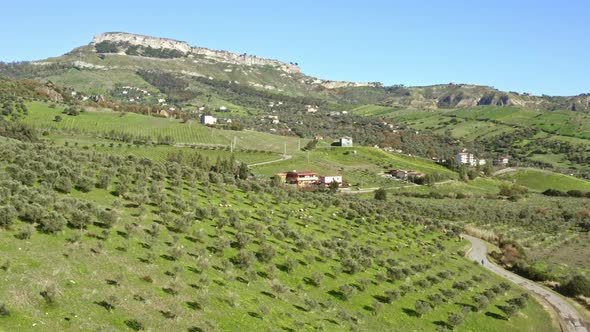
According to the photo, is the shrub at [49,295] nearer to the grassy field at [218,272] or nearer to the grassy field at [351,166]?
the grassy field at [218,272]

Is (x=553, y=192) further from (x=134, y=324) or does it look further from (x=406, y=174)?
(x=134, y=324)

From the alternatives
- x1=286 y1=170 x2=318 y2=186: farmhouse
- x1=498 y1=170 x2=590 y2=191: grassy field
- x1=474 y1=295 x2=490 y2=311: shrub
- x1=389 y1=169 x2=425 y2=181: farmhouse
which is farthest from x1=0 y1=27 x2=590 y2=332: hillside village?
x1=498 y1=170 x2=590 y2=191: grassy field

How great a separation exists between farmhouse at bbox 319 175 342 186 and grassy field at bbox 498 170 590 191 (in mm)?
83352

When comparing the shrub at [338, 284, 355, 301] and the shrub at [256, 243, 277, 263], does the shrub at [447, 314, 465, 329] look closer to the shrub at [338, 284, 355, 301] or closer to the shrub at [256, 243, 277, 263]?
the shrub at [338, 284, 355, 301]

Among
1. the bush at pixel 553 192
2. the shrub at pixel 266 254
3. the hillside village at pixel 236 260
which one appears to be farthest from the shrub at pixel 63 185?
the bush at pixel 553 192

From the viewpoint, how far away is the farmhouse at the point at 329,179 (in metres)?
141

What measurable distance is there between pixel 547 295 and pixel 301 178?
92337 millimetres

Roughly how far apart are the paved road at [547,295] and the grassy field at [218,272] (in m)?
2.01

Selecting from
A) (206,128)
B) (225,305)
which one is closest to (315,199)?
(225,305)

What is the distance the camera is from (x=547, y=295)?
51750 mm

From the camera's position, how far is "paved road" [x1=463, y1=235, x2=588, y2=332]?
42834 millimetres

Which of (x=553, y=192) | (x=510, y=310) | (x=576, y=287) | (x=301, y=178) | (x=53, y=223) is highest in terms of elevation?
(x=53, y=223)

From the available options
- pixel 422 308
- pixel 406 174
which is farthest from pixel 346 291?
pixel 406 174

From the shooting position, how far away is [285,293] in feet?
108
